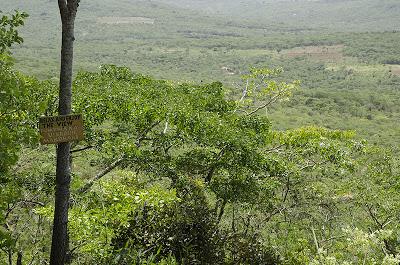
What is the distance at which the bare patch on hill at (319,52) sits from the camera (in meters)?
154

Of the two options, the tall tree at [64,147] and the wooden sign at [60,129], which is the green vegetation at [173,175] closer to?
the wooden sign at [60,129]

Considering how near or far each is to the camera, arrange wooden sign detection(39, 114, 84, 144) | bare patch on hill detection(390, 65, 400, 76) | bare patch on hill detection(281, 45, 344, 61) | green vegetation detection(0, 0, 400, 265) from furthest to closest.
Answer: bare patch on hill detection(281, 45, 344, 61), bare patch on hill detection(390, 65, 400, 76), green vegetation detection(0, 0, 400, 265), wooden sign detection(39, 114, 84, 144)

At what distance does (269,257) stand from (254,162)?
245cm

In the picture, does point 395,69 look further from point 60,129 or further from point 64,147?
point 60,129

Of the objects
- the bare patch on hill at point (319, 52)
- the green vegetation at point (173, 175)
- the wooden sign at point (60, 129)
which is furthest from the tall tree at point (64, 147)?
the bare patch on hill at point (319, 52)

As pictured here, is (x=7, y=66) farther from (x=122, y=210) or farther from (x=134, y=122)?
(x=134, y=122)

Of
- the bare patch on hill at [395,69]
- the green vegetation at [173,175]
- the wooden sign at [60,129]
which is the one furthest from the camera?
the bare patch on hill at [395,69]

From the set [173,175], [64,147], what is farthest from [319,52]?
[64,147]

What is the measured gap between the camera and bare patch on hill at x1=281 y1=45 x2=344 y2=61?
154 m

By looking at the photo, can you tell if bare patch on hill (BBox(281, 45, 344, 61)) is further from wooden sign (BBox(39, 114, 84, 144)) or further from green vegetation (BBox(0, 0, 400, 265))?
wooden sign (BBox(39, 114, 84, 144))

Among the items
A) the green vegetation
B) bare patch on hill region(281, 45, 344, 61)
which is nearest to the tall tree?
the green vegetation

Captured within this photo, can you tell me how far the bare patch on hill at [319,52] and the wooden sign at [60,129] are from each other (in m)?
154

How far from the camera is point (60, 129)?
16.7 ft

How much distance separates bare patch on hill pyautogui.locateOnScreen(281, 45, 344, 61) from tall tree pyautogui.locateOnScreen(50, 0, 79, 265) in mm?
154027
